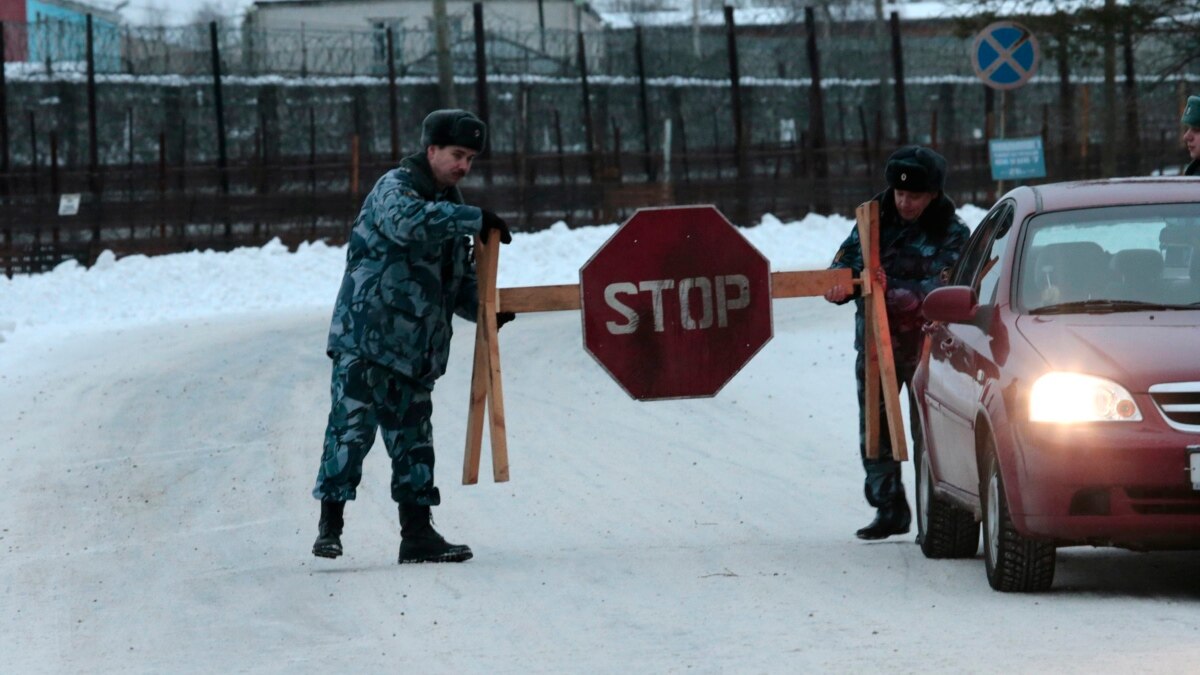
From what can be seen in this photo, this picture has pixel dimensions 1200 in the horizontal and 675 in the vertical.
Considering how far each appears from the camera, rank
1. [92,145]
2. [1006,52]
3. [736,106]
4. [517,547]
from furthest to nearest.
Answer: [736,106] < [92,145] < [1006,52] < [517,547]

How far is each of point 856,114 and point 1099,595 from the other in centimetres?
3712

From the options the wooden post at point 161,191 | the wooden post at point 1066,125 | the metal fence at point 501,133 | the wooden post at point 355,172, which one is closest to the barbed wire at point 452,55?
the metal fence at point 501,133

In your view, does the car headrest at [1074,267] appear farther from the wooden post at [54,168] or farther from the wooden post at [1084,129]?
the wooden post at [1084,129]

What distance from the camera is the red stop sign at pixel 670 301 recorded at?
27.3 feet

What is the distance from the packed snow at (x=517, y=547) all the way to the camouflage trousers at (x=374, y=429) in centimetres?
31

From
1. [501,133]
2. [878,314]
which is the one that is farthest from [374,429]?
[501,133]

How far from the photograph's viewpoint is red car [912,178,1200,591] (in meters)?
6.38

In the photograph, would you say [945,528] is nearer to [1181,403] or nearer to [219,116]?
[1181,403]

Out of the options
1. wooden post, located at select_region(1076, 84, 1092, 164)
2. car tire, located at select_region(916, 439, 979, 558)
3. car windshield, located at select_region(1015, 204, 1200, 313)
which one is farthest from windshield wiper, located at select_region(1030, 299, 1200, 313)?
wooden post, located at select_region(1076, 84, 1092, 164)

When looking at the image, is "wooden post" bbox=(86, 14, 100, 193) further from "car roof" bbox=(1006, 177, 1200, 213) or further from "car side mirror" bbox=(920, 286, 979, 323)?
"car side mirror" bbox=(920, 286, 979, 323)

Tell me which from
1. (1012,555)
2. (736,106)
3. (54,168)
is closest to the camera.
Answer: (1012,555)

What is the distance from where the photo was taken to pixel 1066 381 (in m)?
6.49

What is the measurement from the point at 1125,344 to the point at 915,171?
93.3 inches

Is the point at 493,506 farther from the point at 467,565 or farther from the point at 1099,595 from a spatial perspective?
the point at 1099,595
